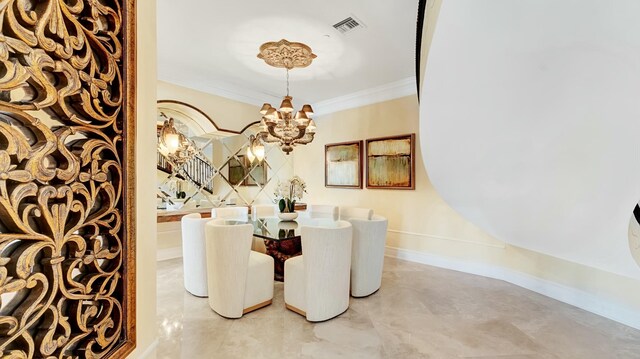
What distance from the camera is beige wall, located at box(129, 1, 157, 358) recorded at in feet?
3.05

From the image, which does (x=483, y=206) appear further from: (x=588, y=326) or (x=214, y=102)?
(x=214, y=102)

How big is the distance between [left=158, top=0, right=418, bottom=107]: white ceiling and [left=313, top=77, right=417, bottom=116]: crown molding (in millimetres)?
94

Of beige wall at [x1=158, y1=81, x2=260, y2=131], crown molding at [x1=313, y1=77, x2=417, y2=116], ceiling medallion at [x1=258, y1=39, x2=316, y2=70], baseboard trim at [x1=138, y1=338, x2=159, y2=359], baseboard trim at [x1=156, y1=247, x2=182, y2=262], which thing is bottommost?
baseboard trim at [x1=156, y1=247, x2=182, y2=262]

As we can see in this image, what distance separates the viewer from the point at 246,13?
2.65m

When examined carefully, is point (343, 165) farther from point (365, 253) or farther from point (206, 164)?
point (365, 253)

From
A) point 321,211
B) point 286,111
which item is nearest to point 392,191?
point 321,211

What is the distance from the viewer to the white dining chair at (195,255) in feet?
9.75

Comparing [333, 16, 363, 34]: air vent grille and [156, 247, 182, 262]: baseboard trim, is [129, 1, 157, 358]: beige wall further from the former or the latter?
[156, 247, 182, 262]: baseboard trim

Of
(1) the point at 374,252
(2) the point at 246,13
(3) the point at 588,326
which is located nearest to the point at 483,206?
(1) the point at 374,252

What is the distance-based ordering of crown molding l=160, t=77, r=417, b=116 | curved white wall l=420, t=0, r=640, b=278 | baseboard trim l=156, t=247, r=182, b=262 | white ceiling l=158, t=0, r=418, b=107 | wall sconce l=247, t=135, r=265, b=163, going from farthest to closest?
wall sconce l=247, t=135, r=265, b=163
crown molding l=160, t=77, r=417, b=116
baseboard trim l=156, t=247, r=182, b=262
white ceiling l=158, t=0, r=418, b=107
curved white wall l=420, t=0, r=640, b=278

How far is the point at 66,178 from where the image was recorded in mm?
665

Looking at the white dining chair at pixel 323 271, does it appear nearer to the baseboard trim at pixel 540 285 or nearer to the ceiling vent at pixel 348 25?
the ceiling vent at pixel 348 25

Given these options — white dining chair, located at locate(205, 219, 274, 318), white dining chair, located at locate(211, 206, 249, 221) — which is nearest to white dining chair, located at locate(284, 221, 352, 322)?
white dining chair, located at locate(205, 219, 274, 318)

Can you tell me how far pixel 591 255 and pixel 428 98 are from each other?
81.9 inches
